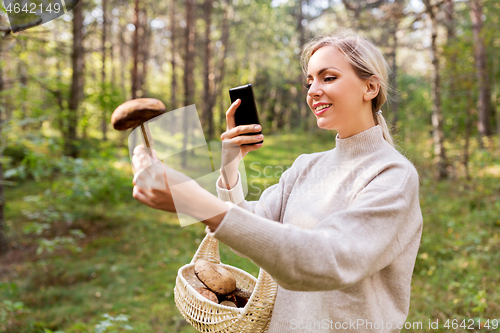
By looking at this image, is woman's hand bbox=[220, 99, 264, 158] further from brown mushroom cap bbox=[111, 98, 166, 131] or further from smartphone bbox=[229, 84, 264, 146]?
brown mushroom cap bbox=[111, 98, 166, 131]

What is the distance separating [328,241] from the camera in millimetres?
830

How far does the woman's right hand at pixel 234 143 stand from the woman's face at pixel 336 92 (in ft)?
0.84

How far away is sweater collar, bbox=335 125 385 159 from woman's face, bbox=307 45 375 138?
0.12 ft

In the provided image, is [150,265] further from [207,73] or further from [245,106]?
[207,73]

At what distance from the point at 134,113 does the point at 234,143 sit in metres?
0.46

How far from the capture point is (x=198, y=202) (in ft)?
2.63

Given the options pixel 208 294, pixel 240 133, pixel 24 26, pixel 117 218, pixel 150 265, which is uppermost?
pixel 24 26

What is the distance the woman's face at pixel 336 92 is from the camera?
1.21m

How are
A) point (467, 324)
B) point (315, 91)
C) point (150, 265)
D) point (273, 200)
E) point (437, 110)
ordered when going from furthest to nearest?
point (437, 110)
point (150, 265)
point (467, 324)
point (273, 200)
point (315, 91)

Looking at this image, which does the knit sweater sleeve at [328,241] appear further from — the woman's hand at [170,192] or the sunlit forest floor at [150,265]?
the sunlit forest floor at [150,265]

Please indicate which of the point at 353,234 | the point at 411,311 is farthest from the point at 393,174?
the point at 411,311

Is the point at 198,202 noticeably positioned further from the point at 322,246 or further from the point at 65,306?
the point at 65,306

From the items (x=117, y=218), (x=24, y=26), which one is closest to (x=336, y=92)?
(x=24, y=26)

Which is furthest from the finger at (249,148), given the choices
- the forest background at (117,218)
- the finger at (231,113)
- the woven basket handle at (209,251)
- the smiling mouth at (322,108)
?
the forest background at (117,218)
